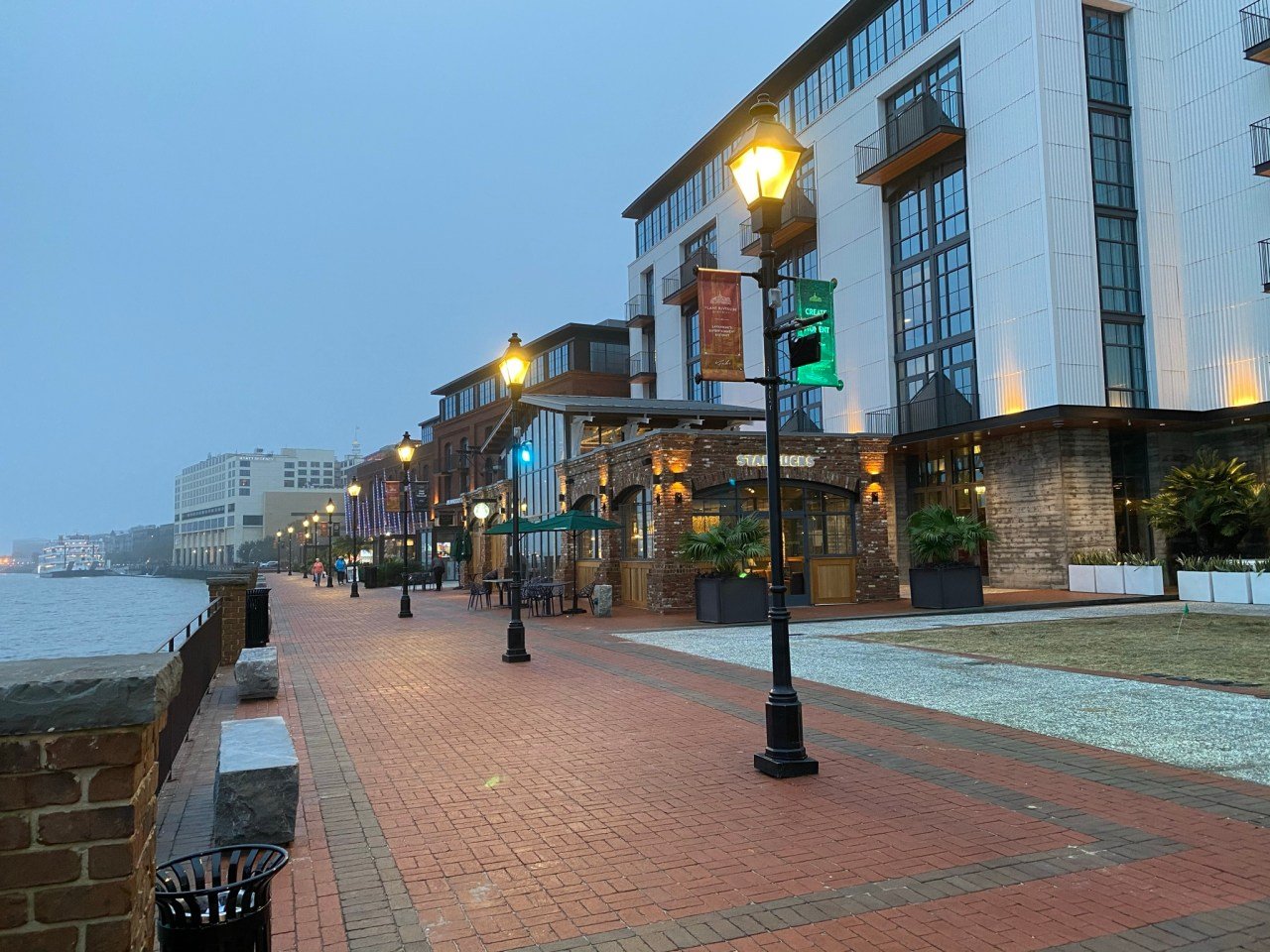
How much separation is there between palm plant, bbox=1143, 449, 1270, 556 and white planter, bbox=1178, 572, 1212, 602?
75.1 inches

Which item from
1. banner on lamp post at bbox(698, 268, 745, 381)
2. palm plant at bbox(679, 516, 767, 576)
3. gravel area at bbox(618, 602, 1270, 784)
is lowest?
gravel area at bbox(618, 602, 1270, 784)

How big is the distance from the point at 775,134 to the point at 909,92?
1062 inches

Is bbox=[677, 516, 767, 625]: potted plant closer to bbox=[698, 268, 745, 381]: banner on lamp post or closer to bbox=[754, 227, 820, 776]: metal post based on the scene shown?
bbox=[698, 268, 745, 381]: banner on lamp post

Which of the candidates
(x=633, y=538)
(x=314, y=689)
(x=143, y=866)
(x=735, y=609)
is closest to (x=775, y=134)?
(x=143, y=866)

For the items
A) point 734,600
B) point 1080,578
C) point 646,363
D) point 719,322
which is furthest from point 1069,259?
point 646,363

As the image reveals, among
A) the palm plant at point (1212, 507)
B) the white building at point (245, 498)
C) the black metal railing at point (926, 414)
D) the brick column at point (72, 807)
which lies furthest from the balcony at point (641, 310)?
the white building at point (245, 498)

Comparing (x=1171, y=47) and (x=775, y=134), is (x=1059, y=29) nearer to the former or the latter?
(x=1171, y=47)

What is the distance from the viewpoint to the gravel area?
23.1 ft

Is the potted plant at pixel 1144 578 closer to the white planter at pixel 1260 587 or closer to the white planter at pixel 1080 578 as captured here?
the white planter at pixel 1080 578

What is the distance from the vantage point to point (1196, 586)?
21.4m

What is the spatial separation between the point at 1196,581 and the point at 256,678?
2130 centimetres

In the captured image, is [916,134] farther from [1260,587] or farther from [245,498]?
[245,498]

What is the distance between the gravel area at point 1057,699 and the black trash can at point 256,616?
20.4ft

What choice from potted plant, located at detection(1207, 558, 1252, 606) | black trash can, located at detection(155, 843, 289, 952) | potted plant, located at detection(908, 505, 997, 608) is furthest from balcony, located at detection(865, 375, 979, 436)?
black trash can, located at detection(155, 843, 289, 952)
